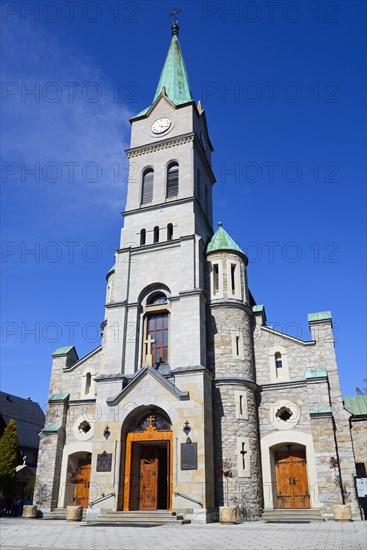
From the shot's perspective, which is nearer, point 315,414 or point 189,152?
point 315,414

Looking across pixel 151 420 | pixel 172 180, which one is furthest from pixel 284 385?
pixel 172 180

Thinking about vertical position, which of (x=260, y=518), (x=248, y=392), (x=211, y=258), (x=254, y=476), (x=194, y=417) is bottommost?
(x=260, y=518)

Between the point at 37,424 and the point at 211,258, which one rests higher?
the point at 211,258

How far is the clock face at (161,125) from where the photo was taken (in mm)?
33594

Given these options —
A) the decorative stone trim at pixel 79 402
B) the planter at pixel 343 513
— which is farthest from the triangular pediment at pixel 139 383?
the planter at pixel 343 513

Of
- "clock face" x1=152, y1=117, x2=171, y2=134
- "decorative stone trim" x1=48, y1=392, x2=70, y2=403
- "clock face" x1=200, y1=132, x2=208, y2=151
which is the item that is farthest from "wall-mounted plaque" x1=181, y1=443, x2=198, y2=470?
"clock face" x1=200, y1=132, x2=208, y2=151

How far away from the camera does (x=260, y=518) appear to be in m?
22.5

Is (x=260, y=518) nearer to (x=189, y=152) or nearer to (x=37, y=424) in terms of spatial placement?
(x=189, y=152)

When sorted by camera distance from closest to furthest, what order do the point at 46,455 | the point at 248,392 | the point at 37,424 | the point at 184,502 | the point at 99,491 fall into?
1. the point at 184,502
2. the point at 99,491
3. the point at 248,392
4. the point at 46,455
5. the point at 37,424

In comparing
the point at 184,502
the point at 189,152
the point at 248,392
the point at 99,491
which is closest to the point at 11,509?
the point at 99,491

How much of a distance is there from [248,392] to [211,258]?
8.50m

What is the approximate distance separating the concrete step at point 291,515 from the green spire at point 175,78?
91.3 ft

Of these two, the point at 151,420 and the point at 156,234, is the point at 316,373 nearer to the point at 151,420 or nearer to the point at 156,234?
the point at 151,420

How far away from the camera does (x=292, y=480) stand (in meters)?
24.0
